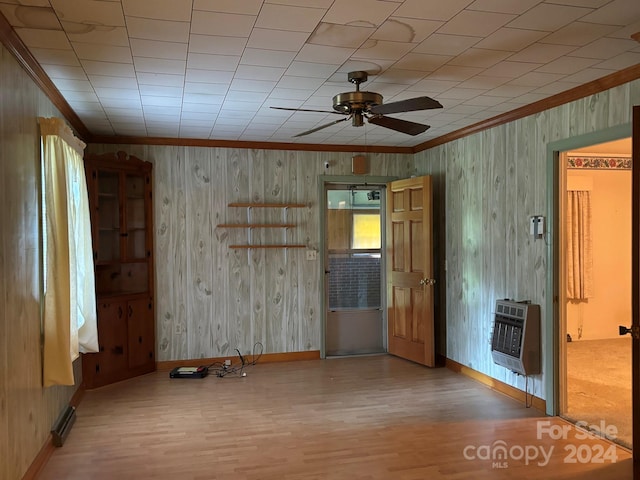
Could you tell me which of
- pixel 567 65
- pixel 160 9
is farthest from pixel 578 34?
pixel 160 9

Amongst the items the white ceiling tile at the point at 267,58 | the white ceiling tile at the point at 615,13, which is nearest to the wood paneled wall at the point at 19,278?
the white ceiling tile at the point at 267,58

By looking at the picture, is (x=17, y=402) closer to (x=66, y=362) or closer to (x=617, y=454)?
(x=66, y=362)

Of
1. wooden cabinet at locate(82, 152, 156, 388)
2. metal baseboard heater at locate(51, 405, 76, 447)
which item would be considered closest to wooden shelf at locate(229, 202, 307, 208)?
wooden cabinet at locate(82, 152, 156, 388)

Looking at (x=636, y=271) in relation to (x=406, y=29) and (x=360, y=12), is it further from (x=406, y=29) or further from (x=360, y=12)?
(x=360, y=12)

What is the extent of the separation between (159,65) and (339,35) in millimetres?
1154

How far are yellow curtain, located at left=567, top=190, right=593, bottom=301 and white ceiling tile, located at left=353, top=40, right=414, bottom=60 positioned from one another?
4682 millimetres

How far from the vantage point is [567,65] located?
319cm

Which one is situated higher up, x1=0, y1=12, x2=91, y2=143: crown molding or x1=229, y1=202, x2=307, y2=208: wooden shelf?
x1=0, y1=12, x2=91, y2=143: crown molding

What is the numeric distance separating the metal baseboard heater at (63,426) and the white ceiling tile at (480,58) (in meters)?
3.51

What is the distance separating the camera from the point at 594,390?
4.64 m

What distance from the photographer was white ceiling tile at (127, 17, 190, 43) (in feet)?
8.23

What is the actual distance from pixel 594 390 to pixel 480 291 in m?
1.29

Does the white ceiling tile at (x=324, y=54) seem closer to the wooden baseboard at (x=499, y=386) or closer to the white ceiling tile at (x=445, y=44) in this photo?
the white ceiling tile at (x=445, y=44)

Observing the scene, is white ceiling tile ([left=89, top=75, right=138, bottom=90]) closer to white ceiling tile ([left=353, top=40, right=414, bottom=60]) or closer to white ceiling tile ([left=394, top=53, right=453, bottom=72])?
white ceiling tile ([left=353, top=40, right=414, bottom=60])
